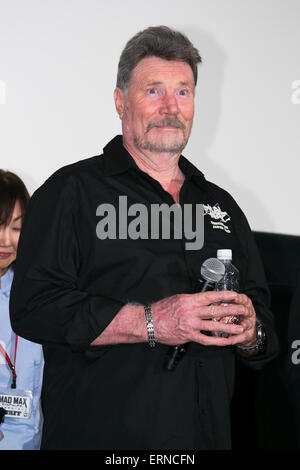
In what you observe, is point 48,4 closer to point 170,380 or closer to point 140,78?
point 140,78

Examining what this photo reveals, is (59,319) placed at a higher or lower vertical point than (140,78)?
lower

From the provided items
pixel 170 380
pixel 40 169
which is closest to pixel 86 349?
pixel 170 380

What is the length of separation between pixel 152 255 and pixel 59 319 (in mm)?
337

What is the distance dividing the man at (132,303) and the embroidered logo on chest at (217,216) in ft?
0.16

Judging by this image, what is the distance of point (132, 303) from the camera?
6.07 ft

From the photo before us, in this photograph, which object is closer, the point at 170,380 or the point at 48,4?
the point at 170,380

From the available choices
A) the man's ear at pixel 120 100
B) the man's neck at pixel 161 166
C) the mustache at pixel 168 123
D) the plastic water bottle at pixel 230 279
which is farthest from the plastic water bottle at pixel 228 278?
the man's ear at pixel 120 100

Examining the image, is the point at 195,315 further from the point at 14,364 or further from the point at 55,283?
the point at 14,364

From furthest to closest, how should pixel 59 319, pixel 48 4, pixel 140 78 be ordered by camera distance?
1. pixel 48 4
2. pixel 140 78
3. pixel 59 319

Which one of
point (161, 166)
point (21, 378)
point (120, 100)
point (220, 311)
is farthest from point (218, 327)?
point (21, 378)

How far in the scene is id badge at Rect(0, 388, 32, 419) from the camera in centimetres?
232

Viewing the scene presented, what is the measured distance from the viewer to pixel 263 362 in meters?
2.05

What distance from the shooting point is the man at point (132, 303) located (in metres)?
1.76

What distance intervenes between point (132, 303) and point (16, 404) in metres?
0.76
